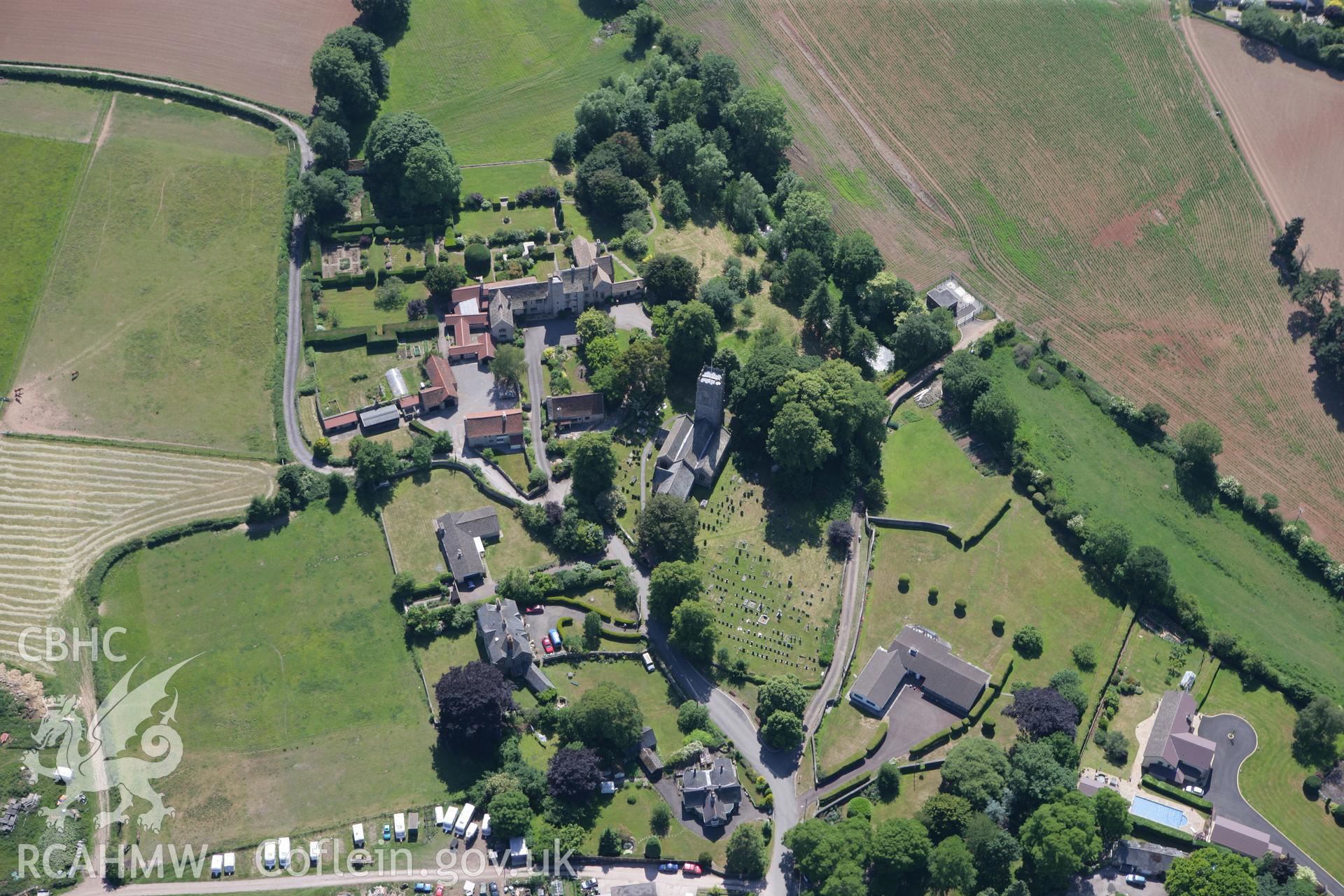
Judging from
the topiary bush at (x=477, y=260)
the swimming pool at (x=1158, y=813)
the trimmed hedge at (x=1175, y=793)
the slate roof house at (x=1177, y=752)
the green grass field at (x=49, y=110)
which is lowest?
the swimming pool at (x=1158, y=813)

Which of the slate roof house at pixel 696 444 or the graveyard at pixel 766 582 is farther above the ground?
the slate roof house at pixel 696 444

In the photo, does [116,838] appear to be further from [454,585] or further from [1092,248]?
[1092,248]

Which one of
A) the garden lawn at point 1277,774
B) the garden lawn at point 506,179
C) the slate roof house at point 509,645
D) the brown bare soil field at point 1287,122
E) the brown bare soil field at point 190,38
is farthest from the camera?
the brown bare soil field at point 1287,122

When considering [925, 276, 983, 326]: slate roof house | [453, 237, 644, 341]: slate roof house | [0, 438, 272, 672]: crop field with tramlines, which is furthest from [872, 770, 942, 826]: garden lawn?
[0, 438, 272, 672]: crop field with tramlines

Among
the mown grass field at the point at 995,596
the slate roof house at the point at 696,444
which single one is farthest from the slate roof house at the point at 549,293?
the mown grass field at the point at 995,596

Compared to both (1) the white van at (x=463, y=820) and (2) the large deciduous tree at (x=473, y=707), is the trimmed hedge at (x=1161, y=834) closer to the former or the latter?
(2) the large deciduous tree at (x=473, y=707)

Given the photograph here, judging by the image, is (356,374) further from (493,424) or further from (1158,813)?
(1158,813)

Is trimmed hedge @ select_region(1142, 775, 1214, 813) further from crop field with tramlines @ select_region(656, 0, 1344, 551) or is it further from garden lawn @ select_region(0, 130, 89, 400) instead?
garden lawn @ select_region(0, 130, 89, 400)

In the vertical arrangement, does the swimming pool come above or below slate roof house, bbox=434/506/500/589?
below
